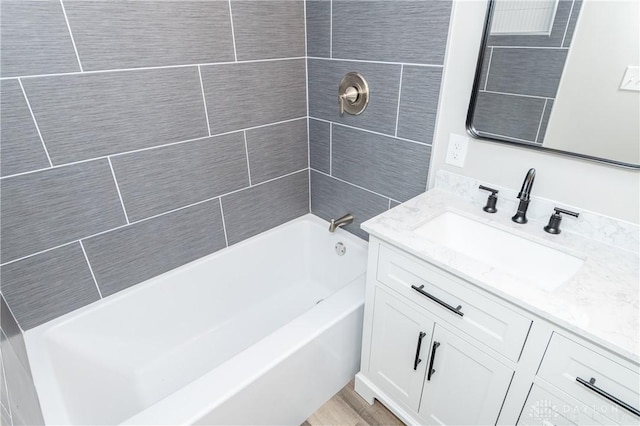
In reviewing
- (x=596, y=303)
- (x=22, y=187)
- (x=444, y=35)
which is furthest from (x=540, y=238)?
(x=22, y=187)

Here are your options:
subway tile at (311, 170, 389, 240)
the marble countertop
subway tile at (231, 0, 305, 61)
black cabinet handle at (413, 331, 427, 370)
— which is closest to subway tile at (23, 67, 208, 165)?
subway tile at (231, 0, 305, 61)

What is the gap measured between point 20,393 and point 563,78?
1.73 meters

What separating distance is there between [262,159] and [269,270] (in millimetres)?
647

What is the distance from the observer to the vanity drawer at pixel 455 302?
0.92 m

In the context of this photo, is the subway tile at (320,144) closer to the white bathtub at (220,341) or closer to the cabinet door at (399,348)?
the white bathtub at (220,341)

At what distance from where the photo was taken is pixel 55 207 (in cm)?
124

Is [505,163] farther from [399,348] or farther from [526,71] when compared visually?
[399,348]

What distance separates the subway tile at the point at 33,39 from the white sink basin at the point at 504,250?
1312mm

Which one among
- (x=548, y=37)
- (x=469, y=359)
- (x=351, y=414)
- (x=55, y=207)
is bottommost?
(x=351, y=414)

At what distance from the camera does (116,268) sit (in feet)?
4.81

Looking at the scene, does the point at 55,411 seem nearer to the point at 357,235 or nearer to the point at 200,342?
the point at 200,342

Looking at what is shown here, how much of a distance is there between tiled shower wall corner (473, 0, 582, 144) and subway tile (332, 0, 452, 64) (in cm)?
19

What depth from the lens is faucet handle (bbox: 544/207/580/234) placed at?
3.61 ft

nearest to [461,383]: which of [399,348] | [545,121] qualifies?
[399,348]
